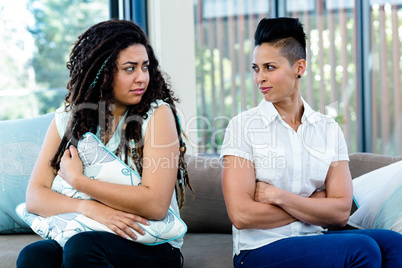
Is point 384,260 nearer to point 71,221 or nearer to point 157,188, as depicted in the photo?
point 157,188

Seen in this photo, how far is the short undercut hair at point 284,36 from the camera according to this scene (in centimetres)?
172

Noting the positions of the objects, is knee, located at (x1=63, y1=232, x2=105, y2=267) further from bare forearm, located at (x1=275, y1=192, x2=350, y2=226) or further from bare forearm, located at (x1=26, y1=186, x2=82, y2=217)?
bare forearm, located at (x1=275, y1=192, x2=350, y2=226)

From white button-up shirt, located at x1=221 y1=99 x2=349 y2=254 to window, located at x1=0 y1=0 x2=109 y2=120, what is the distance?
1.98m

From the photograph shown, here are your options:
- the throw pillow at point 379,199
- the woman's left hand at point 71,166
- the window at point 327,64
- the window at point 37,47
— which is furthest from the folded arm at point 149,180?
the window at point 327,64

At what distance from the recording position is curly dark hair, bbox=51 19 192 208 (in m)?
→ 1.70

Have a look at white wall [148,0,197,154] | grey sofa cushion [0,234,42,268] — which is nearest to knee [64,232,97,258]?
grey sofa cushion [0,234,42,268]

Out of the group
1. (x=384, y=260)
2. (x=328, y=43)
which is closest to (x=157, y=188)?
(x=384, y=260)

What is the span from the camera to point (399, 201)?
181 cm

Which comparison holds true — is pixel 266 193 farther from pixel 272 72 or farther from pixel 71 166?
pixel 71 166

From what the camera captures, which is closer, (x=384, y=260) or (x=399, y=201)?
(x=384, y=260)

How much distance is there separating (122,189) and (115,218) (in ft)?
0.30

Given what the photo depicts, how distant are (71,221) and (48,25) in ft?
6.99

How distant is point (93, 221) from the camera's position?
1.53 meters

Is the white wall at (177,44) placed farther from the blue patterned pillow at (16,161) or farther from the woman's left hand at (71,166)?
the woman's left hand at (71,166)
